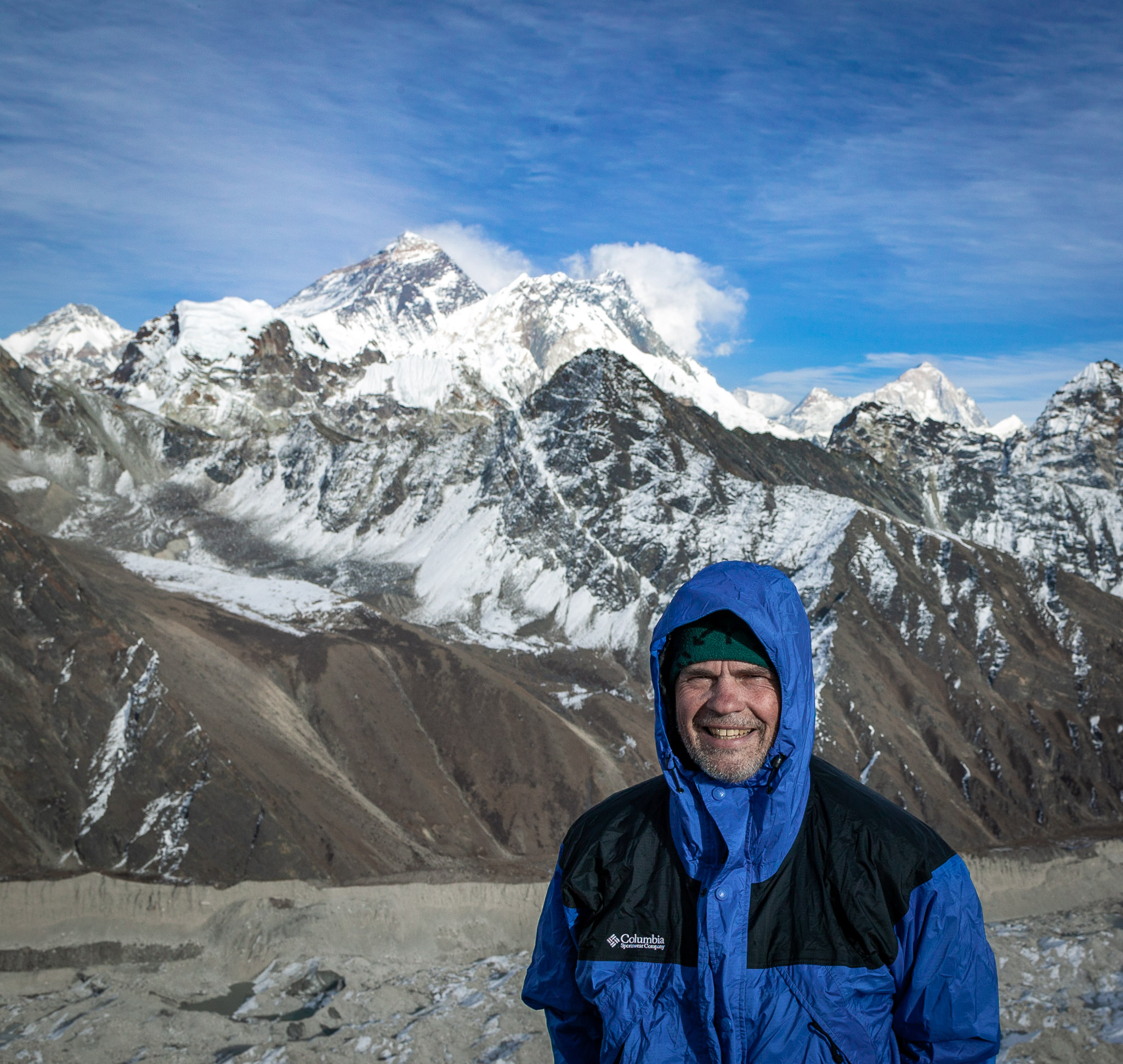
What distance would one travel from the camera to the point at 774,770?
347 centimetres

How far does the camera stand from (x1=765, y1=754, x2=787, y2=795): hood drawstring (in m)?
3.41

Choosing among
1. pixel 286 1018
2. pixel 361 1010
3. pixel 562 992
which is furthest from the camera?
pixel 286 1018

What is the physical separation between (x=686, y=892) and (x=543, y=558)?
94.0 meters

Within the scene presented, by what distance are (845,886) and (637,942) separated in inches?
35.3

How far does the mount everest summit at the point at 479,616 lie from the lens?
41375mm

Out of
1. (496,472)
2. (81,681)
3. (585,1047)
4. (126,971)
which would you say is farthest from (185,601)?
(585,1047)

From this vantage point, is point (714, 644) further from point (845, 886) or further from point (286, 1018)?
point (286, 1018)

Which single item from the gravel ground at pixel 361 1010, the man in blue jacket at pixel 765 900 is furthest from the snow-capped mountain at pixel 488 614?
the man in blue jacket at pixel 765 900

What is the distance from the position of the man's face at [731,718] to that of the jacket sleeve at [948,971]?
2.76 ft

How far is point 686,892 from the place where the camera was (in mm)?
3627

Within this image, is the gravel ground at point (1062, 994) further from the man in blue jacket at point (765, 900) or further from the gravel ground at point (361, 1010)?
the man in blue jacket at point (765, 900)

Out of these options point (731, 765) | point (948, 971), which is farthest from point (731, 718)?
point (948, 971)

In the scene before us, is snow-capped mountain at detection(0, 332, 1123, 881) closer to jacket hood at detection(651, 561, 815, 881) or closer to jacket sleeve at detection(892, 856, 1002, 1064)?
jacket hood at detection(651, 561, 815, 881)

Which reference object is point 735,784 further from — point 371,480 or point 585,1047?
point 371,480
